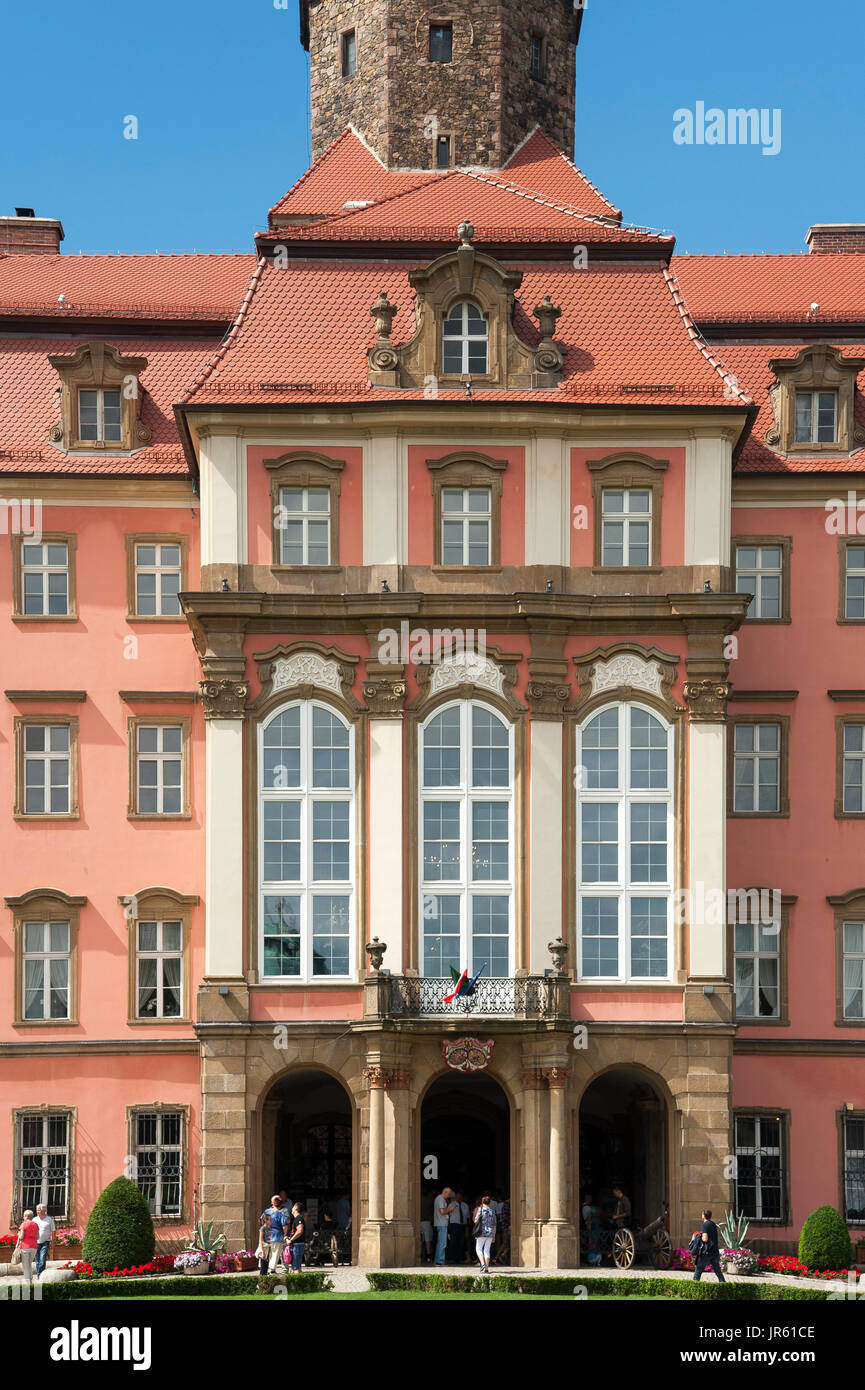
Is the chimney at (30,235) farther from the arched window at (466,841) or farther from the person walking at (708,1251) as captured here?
the person walking at (708,1251)

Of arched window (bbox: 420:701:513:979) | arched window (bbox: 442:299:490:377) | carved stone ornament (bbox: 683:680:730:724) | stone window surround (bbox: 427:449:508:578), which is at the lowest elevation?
arched window (bbox: 420:701:513:979)

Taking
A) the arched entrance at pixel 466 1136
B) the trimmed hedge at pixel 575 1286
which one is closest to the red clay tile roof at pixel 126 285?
the arched entrance at pixel 466 1136

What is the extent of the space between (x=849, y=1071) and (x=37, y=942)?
15.4 meters

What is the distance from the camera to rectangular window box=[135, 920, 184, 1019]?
4838cm

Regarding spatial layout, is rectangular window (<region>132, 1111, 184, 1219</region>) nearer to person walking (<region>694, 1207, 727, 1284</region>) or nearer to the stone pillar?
the stone pillar

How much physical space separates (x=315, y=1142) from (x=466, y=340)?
15.7m

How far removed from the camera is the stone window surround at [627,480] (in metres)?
47.1

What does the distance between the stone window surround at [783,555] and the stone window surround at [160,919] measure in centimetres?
1217

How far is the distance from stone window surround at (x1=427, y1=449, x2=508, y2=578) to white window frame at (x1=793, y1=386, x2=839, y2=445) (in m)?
7.08

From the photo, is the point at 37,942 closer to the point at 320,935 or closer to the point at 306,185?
the point at 320,935

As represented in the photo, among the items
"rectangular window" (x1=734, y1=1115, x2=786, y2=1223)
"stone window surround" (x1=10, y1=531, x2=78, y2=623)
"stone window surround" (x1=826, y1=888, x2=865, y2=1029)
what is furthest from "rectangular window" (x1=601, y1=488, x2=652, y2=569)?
"rectangular window" (x1=734, y1=1115, x2=786, y2=1223)

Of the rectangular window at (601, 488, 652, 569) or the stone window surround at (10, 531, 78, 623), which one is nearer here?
the rectangular window at (601, 488, 652, 569)
